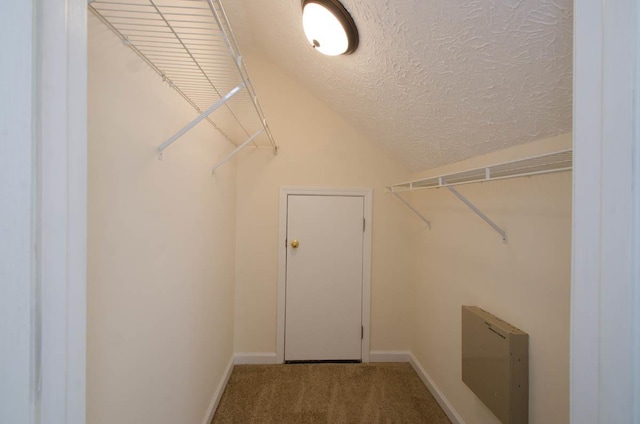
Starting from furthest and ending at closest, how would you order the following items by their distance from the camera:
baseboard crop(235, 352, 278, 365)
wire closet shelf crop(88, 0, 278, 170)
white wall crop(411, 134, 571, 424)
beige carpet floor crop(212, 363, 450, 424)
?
baseboard crop(235, 352, 278, 365)
beige carpet floor crop(212, 363, 450, 424)
white wall crop(411, 134, 571, 424)
wire closet shelf crop(88, 0, 278, 170)

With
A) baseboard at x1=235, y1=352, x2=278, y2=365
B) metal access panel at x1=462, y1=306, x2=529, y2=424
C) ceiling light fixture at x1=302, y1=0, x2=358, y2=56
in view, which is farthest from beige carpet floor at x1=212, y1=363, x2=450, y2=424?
ceiling light fixture at x1=302, y1=0, x2=358, y2=56

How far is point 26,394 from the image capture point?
0.34 m

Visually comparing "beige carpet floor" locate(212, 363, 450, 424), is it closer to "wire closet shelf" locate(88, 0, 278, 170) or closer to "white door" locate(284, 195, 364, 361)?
"white door" locate(284, 195, 364, 361)

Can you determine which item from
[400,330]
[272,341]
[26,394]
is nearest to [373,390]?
[400,330]

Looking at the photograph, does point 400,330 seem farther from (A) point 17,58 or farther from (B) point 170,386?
(A) point 17,58

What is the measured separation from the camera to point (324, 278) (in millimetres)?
2457

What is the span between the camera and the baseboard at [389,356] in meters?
2.47

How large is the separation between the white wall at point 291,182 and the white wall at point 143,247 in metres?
0.78

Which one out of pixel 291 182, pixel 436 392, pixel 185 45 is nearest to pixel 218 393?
pixel 436 392

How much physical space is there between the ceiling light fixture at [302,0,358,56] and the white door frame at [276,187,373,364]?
1.26 metres

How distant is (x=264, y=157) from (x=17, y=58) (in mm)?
2130

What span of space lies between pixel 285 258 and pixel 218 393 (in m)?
1.14

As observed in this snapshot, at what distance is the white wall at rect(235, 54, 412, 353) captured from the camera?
7.98ft

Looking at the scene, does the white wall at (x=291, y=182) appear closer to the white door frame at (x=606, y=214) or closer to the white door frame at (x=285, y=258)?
the white door frame at (x=285, y=258)
